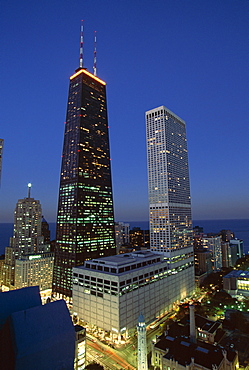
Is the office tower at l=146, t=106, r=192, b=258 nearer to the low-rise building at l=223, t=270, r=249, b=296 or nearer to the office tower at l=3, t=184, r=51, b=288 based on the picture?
the low-rise building at l=223, t=270, r=249, b=296

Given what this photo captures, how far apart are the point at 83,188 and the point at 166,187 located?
154 feet

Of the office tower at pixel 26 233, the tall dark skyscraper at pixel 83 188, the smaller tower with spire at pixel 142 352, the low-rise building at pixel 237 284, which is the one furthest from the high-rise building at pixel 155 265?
the office tower at pixel 26 233

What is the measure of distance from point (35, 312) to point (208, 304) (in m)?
101

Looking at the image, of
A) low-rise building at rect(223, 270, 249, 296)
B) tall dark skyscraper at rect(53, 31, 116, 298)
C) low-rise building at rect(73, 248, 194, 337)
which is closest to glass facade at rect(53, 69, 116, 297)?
tall dark skyscraper at rect(53, 31, 116, 298)

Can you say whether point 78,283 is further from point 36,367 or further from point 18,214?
point 18,214

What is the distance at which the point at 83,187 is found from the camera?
12862 centimetres

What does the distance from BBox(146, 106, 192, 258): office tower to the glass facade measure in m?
30.6

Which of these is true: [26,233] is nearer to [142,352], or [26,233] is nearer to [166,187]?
[166,187]

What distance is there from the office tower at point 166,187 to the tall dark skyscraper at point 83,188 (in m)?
30.7

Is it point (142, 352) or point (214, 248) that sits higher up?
point (214, 248)

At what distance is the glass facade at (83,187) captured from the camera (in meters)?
123

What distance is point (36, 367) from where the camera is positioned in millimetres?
23656

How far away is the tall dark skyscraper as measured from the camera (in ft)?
403

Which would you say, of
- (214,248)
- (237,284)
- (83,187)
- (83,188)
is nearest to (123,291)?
(83,188)
